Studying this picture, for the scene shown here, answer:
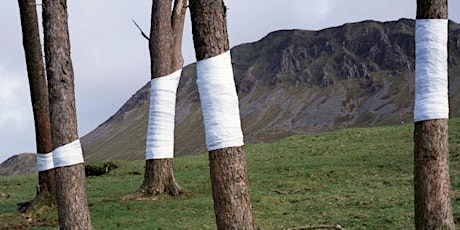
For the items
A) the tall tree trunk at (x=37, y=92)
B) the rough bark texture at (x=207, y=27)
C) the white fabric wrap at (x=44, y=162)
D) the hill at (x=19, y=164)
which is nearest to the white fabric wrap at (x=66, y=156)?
the rough bark texture at (x=207, y=27)

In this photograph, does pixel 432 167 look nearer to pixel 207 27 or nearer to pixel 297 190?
pixel 207 27

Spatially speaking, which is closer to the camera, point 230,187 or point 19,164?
point 230,187

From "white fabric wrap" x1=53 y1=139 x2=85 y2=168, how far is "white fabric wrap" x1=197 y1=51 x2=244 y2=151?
4495 mm

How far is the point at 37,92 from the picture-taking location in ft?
55.8

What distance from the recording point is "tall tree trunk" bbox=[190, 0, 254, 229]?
636 cm

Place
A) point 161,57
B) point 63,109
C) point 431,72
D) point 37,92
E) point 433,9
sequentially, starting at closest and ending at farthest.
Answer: point 431,72
point 433,9
point 63,109
point 37,92
point 161,57

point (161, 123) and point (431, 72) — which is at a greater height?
point (431, 72)

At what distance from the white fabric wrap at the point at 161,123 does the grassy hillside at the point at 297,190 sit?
2.57 metres

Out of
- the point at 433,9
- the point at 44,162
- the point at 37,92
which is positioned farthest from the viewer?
the point at 37,92

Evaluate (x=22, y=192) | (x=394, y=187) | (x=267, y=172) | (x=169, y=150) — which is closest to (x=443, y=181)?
(x=169, y=150)

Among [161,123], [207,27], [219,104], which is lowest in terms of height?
[219,104]

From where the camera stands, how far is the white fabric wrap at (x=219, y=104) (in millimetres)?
6387

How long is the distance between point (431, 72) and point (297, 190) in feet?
34.0

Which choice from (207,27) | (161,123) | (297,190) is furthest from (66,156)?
(297,190)
